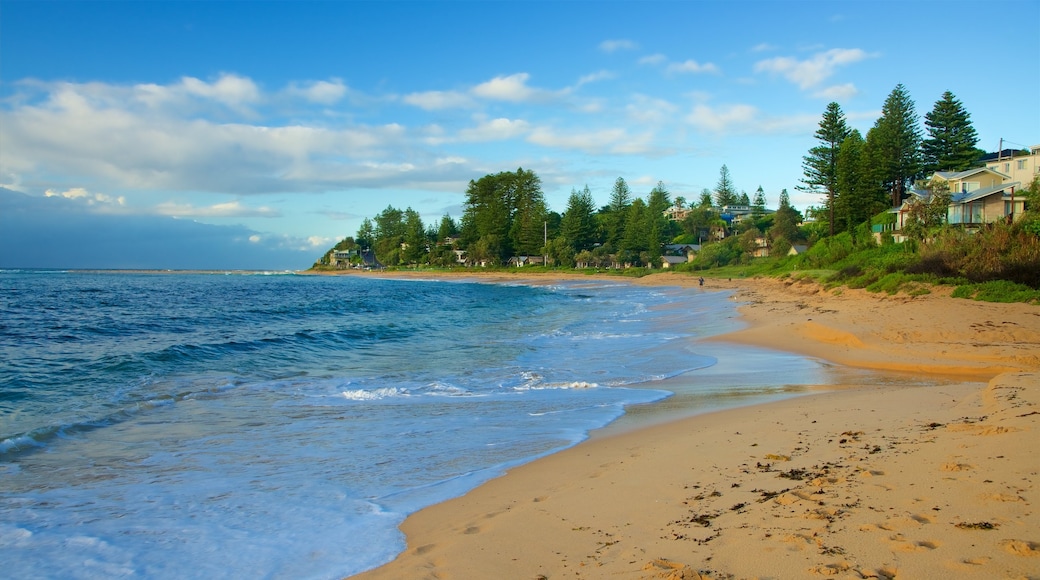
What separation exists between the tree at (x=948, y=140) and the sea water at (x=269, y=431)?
4529 centimetres

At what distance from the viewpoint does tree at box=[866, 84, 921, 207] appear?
51.5 metres

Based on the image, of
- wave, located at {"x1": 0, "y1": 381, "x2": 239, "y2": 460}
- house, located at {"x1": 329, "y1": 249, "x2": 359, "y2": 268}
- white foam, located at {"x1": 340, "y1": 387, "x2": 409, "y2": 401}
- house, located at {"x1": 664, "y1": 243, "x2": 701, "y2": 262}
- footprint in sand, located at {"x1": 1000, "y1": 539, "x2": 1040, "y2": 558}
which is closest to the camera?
footprint in sand, located at {"x1": 1000, "y1": 539, "x2": 1040, "y2": 558}

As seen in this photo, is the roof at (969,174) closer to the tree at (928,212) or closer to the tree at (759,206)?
the tree at (928,212)

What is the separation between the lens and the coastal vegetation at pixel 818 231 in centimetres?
2150

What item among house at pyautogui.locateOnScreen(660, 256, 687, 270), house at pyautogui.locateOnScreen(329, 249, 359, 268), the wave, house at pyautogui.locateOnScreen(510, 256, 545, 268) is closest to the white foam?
the wave

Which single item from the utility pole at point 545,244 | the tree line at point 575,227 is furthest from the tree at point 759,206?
the utility pole at point 545,244

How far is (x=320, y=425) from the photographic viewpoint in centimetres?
838

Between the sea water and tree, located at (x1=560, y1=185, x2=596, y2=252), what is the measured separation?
228ft

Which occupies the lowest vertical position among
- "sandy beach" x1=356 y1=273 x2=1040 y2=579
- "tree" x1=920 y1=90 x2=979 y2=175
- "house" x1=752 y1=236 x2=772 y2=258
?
"sandy beach" x1=356 y1=273 x2=1040 y2=579

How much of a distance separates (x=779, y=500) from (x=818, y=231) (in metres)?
58.1

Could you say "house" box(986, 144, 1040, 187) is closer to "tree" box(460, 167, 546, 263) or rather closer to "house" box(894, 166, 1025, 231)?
"house" box(894, 166, 1025, 231)

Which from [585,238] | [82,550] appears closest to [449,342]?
[82,550]

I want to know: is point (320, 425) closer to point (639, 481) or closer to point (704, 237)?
point (639, 481)

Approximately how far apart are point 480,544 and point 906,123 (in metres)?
61.5
